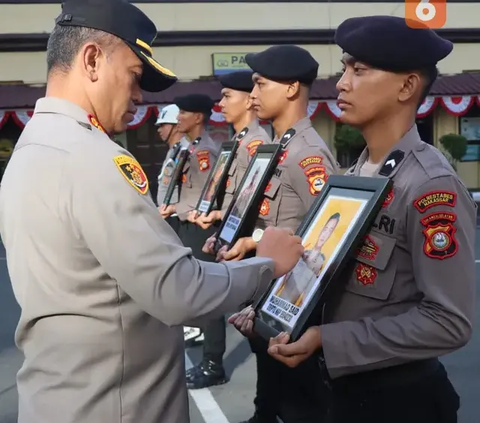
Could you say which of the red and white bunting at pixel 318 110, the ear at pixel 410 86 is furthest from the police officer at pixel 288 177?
the red and white bunting at pixel 318 110

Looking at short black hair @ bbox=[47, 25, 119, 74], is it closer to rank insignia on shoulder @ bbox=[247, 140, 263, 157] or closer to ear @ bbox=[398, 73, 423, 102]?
ear @ bbox=[398, 73, 423, 102]

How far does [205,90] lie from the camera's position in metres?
15.9

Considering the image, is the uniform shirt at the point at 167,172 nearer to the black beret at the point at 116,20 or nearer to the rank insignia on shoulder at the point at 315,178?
the rank insignia on shoulder at the point at 315,178

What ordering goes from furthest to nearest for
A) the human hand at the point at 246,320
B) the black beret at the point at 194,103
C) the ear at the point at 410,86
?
the black beret at the point at 194,103 → the human hand at the point at 246,320 → the ear at the point at 410,86

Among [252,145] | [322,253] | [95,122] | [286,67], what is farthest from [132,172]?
[252,145]

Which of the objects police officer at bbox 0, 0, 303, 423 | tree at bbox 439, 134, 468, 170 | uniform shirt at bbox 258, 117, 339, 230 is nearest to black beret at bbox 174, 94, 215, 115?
uniform shirt at bbox 258, 117, 339, 230

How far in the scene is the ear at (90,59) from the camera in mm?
1683

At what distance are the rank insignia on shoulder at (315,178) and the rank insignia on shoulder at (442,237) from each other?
122 cm

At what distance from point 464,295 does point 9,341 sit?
14.8 ft

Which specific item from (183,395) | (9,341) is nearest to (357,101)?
(183,395)

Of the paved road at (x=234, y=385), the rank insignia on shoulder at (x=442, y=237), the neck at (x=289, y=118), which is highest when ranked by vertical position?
the rank insignia on shoulder at (x=442, y=237)

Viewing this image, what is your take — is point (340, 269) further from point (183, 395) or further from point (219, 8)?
point (219, 8)

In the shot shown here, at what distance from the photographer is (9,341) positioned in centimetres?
546

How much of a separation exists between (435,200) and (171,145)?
16.9 ft
